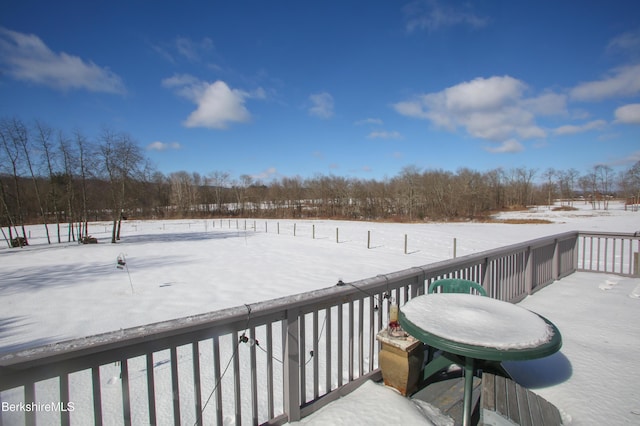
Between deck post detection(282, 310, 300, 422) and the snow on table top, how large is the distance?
0.77 metres

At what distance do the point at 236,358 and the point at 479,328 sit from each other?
1496mm

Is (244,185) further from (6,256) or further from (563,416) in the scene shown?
(563,416)

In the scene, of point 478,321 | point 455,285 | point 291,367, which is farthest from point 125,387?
point 455,285

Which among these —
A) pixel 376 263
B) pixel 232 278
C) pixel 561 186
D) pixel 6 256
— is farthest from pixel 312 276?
pixel 561 186

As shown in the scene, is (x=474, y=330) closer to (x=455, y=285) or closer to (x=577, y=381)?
(x=455, y=285)

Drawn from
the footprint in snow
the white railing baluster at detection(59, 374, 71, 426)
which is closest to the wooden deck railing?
the white railing baluster at detection(59, 374, 71, 426)

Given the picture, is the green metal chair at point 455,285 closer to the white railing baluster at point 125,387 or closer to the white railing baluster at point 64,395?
the white railing baluster at point 125,387

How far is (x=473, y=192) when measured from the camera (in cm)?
3975

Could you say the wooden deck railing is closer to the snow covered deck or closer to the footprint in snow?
the snow covered deck

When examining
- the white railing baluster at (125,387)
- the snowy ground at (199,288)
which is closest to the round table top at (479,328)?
the snowy ground at (199,288)

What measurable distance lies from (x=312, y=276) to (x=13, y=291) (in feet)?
28.2

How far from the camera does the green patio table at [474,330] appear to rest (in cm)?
155

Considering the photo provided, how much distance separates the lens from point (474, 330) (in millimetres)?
1733

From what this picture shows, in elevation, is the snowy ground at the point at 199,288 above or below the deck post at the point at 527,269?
below
